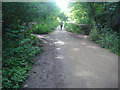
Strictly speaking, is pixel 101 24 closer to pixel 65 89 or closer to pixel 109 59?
pixel 109 59

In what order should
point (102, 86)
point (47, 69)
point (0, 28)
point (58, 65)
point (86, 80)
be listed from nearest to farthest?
point (102, 86), point (86, 80), point (47, 69), point (58, 65), point (0, 28)

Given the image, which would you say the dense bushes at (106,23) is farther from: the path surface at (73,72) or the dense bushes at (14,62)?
the dense bushes at (14,62)

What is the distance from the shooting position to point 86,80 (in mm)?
4867

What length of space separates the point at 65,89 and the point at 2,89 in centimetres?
205

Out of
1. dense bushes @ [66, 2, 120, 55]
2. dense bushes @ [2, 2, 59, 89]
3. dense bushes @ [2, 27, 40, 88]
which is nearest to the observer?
dense bushes @ [2, 27, 40, 88]

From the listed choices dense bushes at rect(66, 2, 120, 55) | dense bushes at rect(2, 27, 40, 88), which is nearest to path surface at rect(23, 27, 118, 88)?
dense bushes at rect(2, 27, 40, 88)

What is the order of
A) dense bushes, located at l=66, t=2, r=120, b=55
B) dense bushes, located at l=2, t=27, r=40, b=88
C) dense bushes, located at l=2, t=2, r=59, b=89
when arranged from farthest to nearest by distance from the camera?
dense bushes, located at l=66, t=2, r=120, b=55 < dense bushes, located at l=2, t=2, r=59, b=89 < dense bushes, located at l=2, t=27, r=40, b=88

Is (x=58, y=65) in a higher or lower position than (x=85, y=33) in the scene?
lower

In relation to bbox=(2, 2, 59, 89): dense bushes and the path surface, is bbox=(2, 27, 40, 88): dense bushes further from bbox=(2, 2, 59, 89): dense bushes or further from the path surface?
the path surface

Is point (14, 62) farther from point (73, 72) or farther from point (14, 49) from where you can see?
point (73, 72)

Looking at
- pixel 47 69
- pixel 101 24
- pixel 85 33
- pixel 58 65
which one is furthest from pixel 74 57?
pixel 85 33

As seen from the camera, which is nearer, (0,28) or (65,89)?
(65,89)

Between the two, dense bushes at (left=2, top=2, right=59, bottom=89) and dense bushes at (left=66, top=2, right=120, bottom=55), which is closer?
dense bushes at (left=2, top=2, right=59, bottom=89)

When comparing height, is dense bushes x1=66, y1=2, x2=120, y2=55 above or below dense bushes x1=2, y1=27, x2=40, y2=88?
above
